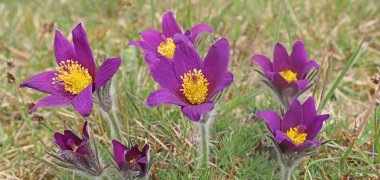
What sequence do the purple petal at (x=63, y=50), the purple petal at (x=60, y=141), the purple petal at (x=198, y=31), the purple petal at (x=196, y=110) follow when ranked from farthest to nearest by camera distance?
1. the purple petal at (x=198, y=31)
2. the purple petal at (x=63, y=50)
3. the purple petal at (x=60, y=141)
4. the purple petal at (x=196, y=110)

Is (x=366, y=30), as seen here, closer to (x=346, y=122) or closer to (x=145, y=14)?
(x=346, y=122)

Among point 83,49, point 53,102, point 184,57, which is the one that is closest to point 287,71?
point 184,57

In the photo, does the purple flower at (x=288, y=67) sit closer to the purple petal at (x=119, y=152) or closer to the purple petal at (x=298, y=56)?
the purple petal at (x=298, y=56)

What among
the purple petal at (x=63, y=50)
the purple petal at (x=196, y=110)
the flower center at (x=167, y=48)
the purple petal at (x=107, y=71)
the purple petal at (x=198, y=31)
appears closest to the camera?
the purple petal at (x=196, y=110)

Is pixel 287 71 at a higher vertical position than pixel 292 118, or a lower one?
higher

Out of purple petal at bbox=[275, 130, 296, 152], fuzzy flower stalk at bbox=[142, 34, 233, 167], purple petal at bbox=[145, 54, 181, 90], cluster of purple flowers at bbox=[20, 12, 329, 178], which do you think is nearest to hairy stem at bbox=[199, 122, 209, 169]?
fuzzy flower stalk at bbox=[142, 34, 233, 167]

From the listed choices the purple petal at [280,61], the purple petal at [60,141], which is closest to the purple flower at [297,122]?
the purple petal at [280,61]

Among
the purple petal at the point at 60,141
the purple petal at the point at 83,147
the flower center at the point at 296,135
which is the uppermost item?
the purple petal at the point at 60,141

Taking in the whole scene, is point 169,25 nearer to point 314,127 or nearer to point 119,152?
point 119,152
